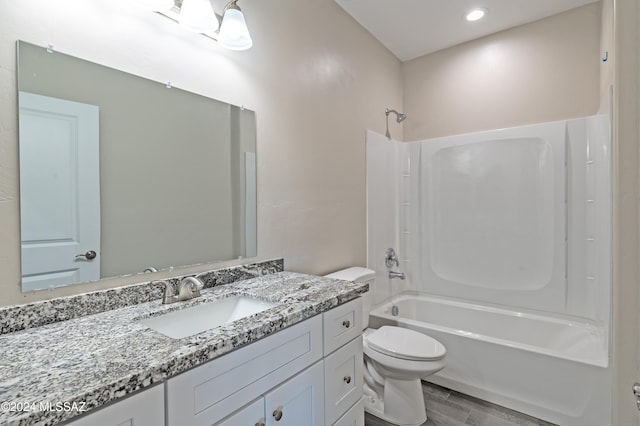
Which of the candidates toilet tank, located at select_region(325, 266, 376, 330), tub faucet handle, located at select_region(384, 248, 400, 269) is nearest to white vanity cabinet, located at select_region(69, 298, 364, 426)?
toilet tank, located at select_region(325, 266, 376, 330)

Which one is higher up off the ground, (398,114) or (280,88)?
(398,114)

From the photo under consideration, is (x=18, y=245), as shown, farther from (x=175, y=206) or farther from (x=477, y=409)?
(x=477, y=409)

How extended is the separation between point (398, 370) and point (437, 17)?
2.53 m

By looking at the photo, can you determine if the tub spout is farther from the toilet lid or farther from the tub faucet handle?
the toilet lid

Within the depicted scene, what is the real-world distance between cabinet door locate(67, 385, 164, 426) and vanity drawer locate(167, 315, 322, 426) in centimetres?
3

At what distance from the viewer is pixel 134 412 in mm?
660

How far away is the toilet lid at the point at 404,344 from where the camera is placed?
1803 millimetres

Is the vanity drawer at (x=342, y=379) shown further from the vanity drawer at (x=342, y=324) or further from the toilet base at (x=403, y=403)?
the toilet base at (x=403, y=403)

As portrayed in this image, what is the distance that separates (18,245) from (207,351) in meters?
0.70

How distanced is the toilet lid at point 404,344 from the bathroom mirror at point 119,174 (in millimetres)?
1021

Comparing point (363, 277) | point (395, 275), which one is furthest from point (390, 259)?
point (363, 277)

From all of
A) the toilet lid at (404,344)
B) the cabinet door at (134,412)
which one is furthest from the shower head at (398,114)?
the cabinet door at (134,412)

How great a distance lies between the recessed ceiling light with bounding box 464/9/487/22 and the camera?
92.9 inches

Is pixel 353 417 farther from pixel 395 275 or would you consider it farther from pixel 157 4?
pixel 157 4
